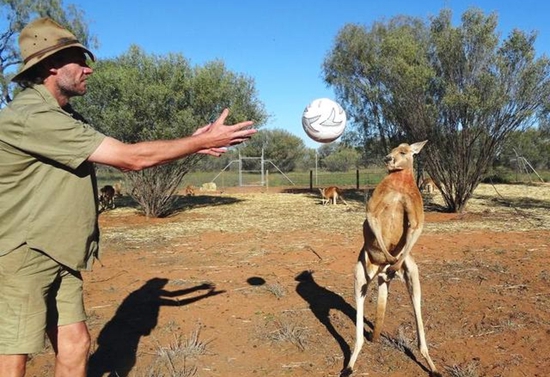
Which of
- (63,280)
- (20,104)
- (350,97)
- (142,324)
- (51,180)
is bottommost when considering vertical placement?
(142,324)

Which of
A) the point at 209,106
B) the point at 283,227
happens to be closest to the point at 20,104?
the point at 283,227

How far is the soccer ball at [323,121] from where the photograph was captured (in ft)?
33.2

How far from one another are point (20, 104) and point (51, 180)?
40 centimetres

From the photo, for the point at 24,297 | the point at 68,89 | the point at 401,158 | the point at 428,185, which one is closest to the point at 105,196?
the point at 428,185

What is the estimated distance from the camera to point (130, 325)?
5.25 metres

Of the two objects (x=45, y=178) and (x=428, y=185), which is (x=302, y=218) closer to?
(x=428, y=185)

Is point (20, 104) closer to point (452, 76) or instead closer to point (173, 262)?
point (173, 262)

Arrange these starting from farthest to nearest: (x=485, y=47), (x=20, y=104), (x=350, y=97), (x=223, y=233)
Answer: (x=350, y=97) → (x=485, y=47) → (x=223, y=233) → (x=20, y=104)

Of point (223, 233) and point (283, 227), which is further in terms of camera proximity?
point (283, 227)

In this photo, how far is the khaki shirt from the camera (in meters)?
2.31

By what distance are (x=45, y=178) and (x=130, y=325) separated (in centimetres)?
322

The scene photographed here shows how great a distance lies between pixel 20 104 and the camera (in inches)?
94.3

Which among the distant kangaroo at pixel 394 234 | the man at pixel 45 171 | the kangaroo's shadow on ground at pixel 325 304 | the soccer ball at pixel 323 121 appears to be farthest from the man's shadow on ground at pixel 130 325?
the soccer ball at pixel 323 121

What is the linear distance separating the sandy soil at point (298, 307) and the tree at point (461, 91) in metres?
4.17
